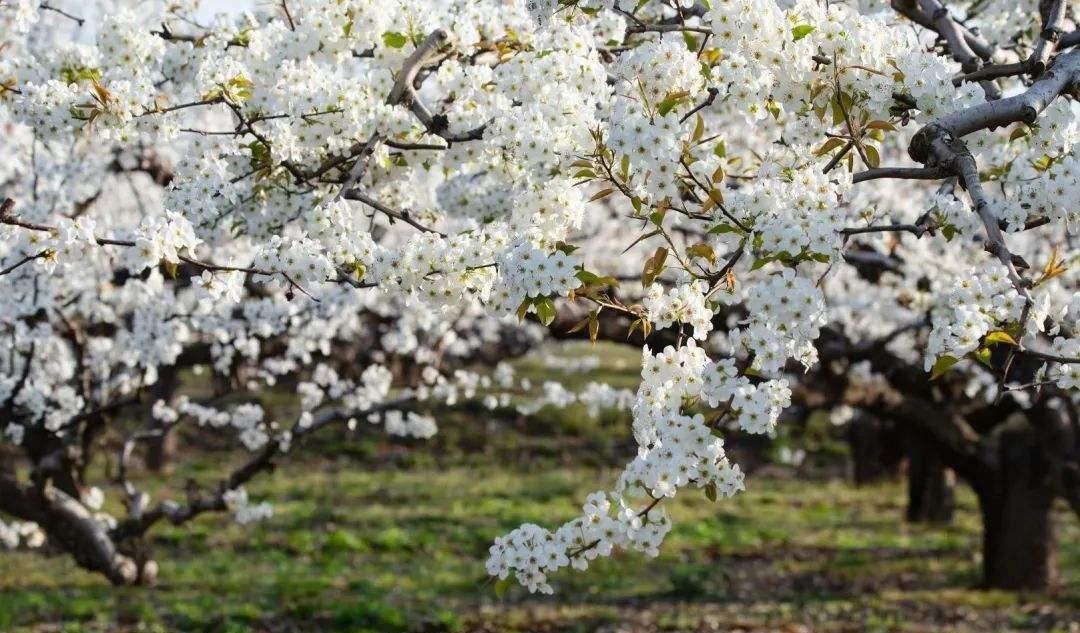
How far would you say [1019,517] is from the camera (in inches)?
392

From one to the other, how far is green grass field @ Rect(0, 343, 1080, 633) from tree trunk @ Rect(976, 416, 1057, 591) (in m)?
0.26

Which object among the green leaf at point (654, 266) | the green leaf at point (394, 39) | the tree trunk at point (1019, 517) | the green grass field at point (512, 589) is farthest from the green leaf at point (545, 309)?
the tree trunk at point (1019, 517)

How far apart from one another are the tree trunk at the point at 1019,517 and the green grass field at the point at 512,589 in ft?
0.84

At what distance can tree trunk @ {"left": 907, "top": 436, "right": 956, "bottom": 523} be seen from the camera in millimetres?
14078

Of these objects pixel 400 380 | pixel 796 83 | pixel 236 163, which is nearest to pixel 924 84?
pixel 796 83

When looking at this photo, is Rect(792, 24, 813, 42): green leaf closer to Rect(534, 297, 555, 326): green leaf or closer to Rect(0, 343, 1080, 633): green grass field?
Rect(534, 297, 555, 326): green leaf

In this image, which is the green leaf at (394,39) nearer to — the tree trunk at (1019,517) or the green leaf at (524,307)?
the green leaf at (524,307)

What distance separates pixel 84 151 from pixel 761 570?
23.4 feet

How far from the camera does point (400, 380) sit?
1791cm

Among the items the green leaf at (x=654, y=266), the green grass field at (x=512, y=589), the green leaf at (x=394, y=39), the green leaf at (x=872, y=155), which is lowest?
the green grass field at (x=512, y=589)

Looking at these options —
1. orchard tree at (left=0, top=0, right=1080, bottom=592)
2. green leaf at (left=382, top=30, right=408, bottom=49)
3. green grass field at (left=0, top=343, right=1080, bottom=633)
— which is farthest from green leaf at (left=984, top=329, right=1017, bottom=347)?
green grass field at (left=0, top=343, right=1080, bottom=633)

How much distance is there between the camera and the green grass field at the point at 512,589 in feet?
28.0

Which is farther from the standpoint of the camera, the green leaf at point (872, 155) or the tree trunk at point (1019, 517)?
the tree trunk at point (1019, 517)

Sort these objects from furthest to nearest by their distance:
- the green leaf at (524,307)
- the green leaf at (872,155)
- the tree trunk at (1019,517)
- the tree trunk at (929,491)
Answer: the tree trunk at (929,491) < the tree trunk at (1019,517) < the green leaf at (872,155) < the green leaf at (524,307)
